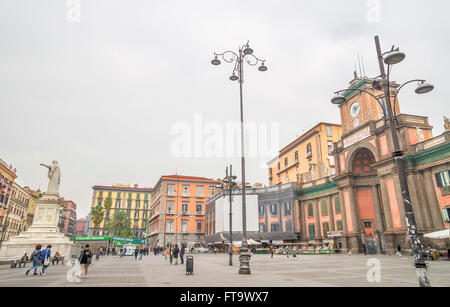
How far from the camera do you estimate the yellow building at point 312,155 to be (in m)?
44.8

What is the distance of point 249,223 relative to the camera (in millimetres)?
46000

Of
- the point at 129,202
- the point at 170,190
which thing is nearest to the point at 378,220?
the point at 170,190

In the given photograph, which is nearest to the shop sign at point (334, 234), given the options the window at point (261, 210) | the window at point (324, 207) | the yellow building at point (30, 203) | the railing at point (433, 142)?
the window at point (324, 207)

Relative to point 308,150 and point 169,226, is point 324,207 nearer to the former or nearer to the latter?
point 308,150

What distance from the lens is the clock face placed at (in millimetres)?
32344

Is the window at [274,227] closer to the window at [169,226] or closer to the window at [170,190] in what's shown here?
the window at [169,226]

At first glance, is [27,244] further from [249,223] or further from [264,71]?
[249,223]

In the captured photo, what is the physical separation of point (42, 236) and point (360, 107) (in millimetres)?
35168

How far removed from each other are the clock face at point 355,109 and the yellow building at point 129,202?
7190cm

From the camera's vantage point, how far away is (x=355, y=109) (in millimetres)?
32906

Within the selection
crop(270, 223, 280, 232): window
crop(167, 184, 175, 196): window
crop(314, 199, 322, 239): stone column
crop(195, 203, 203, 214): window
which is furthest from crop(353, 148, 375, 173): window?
crop(167, 184, 175, 196): window

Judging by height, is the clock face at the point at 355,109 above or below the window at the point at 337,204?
above
